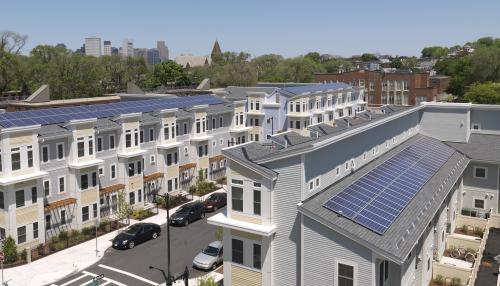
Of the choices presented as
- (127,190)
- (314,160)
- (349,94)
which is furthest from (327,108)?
(314,160)

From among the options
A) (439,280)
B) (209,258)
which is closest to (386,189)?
(439,280)

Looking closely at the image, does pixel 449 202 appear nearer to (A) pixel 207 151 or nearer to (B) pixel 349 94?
(A) pixel 207 151

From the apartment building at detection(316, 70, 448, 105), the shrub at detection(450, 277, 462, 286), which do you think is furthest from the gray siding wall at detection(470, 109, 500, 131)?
the apartment building at detection(316, 70, 448, 105)

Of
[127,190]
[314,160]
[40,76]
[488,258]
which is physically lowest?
[488,258]

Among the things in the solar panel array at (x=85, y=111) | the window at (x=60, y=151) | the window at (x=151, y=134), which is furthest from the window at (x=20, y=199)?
the window at (x=151, y=134)

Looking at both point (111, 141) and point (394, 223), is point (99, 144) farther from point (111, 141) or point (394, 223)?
point (394, 223)

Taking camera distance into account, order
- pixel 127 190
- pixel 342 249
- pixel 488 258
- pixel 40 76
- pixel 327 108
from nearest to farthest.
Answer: pixel 342 249
pixel 488 258
pixel 127 190
pixel 327 108
pixel 40 76
